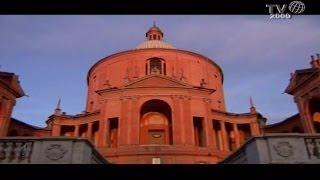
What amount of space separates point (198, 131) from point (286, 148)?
2231 cm

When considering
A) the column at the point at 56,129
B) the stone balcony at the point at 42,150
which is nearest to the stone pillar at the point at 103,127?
the column at the point at 56,129

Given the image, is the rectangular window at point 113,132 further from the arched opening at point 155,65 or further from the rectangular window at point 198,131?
the arched opening at point 155,65

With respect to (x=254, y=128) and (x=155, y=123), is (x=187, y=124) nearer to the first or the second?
(x=155, y=123)

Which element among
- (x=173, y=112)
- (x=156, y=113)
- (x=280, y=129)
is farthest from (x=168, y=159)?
(x=280, y=129)

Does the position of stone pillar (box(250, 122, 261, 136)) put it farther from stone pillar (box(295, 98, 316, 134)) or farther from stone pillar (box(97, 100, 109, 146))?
stone pillar (box(97, 100, 109, 146))

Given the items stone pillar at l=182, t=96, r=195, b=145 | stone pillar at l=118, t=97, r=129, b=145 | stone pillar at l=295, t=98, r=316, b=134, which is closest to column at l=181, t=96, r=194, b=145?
stone pillar at l=182, t=96, r=195, b=145

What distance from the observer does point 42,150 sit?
8.75 m

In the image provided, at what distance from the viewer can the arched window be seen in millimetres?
38094
